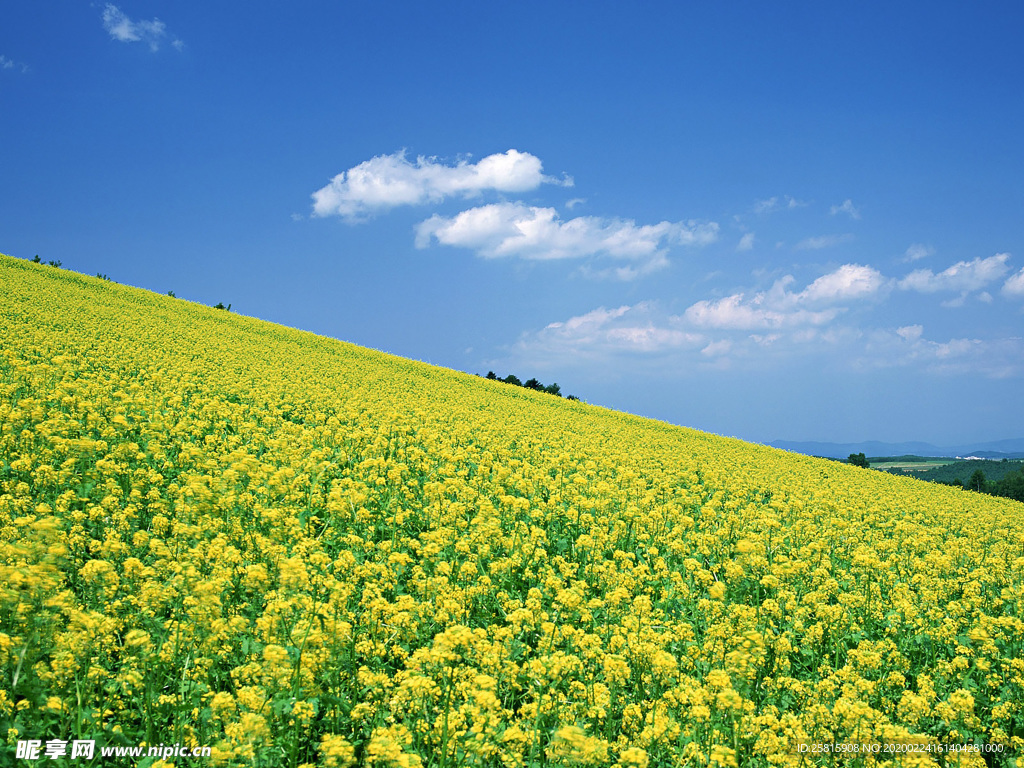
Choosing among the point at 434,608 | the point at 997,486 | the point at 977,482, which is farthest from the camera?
the point at 997,486

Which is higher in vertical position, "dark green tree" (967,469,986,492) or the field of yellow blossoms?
the field of yellow blossoms

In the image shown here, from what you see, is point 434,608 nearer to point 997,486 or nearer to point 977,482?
point 977,482

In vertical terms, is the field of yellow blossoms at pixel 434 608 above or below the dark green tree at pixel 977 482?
above

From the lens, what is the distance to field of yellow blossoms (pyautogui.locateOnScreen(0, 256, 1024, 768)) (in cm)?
438

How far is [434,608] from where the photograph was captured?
6086 mm

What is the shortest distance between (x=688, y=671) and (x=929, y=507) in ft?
66.8

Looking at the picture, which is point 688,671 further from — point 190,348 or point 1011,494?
point 1011,494

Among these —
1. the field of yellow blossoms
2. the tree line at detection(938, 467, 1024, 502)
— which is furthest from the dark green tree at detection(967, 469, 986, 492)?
the field of yellow blossoms

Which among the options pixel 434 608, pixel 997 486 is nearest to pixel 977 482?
pixel 997 486

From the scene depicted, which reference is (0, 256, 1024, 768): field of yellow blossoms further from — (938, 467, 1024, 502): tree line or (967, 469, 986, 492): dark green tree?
(938, 467, 1024, 502): tree line

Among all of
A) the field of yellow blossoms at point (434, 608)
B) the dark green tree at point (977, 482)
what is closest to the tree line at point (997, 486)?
the dark green tree at point (977, 482)

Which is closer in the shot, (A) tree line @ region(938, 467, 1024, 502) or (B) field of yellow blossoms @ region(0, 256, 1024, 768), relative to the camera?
(B) field of yellow blossoms @ region(0, 256, 1024, 768)

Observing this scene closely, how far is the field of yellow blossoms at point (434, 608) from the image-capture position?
4.38m

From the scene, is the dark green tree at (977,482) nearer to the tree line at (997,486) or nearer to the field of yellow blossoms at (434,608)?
the tree line at (997,486)
